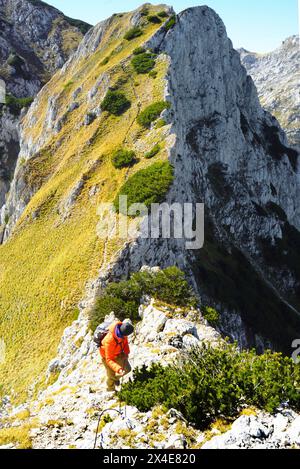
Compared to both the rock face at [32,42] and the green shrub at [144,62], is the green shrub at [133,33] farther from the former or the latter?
the rock face at [32,42]

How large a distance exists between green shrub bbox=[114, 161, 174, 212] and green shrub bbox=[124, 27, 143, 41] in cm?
4375

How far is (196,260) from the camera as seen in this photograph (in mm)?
47938

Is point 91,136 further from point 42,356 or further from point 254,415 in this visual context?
point 254,415

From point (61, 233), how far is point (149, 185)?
13.1m

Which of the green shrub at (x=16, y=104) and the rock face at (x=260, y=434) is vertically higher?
the green shrub at (x=16, y=104)

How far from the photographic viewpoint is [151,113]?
55.2 meters

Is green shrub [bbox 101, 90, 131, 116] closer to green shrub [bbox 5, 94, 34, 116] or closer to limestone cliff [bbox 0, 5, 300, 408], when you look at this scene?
limestone cliff [bbox 0, 5, 300, 408]

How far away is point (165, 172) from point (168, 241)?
8626 millimetres

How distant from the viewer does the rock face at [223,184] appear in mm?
48844

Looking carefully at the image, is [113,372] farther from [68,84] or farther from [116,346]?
[68,84]

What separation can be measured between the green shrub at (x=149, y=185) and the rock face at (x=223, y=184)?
176cm

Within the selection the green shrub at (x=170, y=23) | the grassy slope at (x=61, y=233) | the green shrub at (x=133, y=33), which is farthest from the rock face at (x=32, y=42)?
the green shrub at (x=170, y=23)

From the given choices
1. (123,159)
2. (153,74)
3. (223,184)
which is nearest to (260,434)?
(123,159)

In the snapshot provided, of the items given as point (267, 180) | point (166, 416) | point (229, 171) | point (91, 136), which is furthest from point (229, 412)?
point (267, 180)
